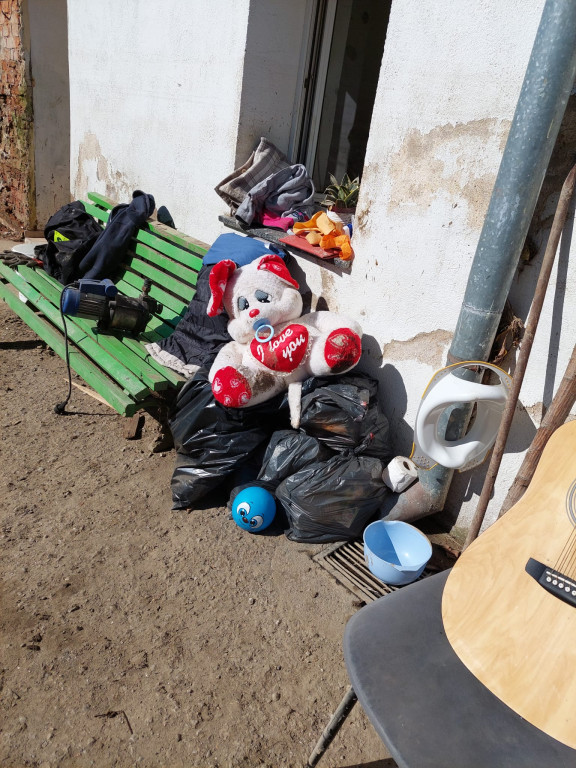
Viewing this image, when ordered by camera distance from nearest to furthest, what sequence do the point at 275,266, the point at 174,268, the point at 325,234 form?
the point at 275,266 < the point at 325,234 < the point at 174,268

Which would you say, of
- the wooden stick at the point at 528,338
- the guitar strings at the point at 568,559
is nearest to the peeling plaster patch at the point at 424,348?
the wooden stick at the point at 528,338

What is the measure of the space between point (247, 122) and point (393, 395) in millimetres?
2123

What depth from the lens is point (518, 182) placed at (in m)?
2.22

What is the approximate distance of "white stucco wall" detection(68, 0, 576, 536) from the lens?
245cm

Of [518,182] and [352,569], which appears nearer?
[518,182]

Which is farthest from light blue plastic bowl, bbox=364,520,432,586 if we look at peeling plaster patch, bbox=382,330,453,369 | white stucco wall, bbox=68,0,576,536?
peeling plaster patch, bbox=382,330,453,369

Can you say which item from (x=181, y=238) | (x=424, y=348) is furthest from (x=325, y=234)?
(x=181, y=238)

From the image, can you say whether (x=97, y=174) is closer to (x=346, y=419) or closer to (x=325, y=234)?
(x=325, y=234)

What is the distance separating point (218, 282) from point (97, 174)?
3.32m

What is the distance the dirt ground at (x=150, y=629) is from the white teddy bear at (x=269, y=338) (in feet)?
2.28

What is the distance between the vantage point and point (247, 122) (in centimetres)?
383

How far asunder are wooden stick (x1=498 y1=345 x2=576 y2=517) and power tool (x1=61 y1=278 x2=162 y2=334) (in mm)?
2461

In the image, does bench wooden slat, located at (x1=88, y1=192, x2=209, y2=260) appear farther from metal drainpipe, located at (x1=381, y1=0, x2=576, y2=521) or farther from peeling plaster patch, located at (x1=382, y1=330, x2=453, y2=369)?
metal drainpipe, located at (x1=381, y1=0, x2=576, y2=521)

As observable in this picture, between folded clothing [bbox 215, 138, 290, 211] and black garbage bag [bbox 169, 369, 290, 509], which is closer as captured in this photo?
black garbage bag [bbox 169, 369, 290, 509]
